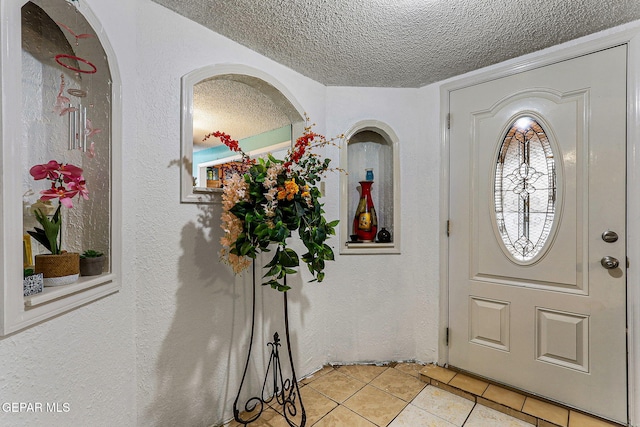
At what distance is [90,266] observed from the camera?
3.45ft

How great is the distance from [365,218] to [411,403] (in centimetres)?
123

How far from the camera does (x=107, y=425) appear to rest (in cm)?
110

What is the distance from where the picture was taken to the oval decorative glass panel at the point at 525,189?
170cm

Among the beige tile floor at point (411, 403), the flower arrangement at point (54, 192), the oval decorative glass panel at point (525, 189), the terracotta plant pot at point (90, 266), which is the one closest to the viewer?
the flower arrangement at point (54, 192)

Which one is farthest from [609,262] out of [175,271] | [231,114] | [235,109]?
[231,114]

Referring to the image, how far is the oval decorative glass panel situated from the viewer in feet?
5.57

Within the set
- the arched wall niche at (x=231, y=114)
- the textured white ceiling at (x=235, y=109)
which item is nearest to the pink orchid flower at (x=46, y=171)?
the arched wall niche at (x=231, y=114)

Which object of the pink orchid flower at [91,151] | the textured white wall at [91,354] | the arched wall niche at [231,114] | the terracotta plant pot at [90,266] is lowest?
the textured white wall at [91,354]

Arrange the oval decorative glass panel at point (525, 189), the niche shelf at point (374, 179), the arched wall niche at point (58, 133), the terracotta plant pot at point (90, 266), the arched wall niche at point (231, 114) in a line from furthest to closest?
1. the niche shelf at point (374, 179)
2. the oval decorative glass panel at point (525, 189)
3. the arched wall niche at point (231, 114)
4. the terracotta plant pot at point (90, 266)
5. the arched wall niche at point (58, 133)

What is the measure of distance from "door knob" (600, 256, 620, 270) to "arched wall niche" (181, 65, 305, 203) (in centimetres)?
187

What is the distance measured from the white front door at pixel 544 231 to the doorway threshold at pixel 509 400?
5 centimetres

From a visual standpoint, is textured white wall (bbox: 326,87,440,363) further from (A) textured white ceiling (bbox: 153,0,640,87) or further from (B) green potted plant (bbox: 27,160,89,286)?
(B) green potted plant (bbox: 27,160,89,286)

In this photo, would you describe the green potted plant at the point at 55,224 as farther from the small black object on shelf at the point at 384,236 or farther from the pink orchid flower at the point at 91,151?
the small black object on shelf at the point at 384,236

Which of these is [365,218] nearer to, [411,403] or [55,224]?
[411,403]
